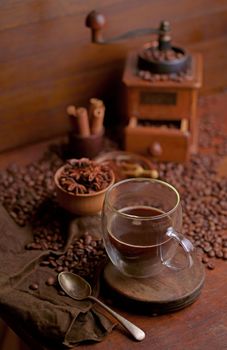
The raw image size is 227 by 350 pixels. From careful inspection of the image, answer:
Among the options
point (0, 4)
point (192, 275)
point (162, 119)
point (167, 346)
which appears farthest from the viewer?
point (162, 119)

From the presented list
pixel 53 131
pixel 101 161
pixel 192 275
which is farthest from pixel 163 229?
pixel 53 131

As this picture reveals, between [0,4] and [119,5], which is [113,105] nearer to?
[119,5]

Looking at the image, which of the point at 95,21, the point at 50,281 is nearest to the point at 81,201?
the point at 50,281

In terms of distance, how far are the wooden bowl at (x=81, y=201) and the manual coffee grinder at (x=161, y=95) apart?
247mm

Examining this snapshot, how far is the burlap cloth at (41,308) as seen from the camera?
3.18 ft

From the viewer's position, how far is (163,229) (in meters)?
1.02

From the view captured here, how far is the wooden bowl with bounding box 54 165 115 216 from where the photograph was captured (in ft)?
3.81

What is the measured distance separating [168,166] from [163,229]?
1.30 ft

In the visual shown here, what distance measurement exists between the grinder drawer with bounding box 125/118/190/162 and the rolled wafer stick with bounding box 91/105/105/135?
0.06 m

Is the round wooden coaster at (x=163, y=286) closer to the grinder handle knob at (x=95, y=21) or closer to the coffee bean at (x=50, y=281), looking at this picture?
the coffee bean at (x=50, y=281)

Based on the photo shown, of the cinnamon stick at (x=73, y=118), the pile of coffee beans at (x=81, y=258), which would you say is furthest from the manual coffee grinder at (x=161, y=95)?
the pile of coffee beans at (x=81, y=258)

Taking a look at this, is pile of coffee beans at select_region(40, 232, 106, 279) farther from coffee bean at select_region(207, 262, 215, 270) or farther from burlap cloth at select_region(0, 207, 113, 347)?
coffee bean at select_region(207, 262, 215, 270)

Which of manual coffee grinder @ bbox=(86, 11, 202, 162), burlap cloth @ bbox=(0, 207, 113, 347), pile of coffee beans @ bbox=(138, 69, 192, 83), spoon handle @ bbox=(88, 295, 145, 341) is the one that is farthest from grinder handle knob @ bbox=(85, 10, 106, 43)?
spoon handle @ bbox=(88, 295, 145, 341)

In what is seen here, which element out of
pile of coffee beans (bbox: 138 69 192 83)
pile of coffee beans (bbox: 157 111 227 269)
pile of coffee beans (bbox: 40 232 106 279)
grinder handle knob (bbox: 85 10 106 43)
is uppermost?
grinder handle knob (bbox: 85 10 106 43)
